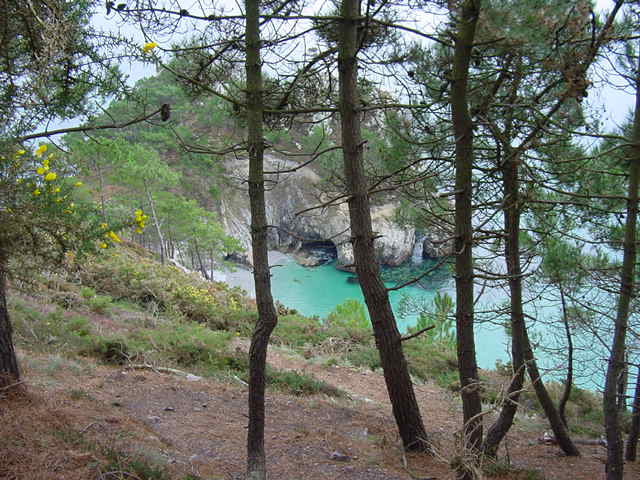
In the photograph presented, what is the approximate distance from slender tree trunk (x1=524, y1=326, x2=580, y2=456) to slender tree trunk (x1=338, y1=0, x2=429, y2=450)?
4.28ft

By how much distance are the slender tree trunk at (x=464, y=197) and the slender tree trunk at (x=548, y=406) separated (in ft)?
3.07

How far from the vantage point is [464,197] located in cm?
411

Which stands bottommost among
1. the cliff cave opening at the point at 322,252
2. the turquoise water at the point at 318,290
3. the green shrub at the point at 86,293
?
the green shrub at the point at 86,293

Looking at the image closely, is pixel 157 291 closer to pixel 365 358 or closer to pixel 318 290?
pixel 365 358

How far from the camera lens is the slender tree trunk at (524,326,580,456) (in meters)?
5.12

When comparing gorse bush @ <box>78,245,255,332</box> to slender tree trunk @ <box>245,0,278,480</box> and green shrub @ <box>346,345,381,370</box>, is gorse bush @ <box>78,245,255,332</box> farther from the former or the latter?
slender tree trunk @ <box>245,0,278,480</box>

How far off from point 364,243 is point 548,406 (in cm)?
283

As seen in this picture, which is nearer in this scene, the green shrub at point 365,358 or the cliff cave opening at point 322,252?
the green shrub at point 365,358

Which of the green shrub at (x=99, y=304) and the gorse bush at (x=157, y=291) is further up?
the gorse bush at (x=157, y=291)

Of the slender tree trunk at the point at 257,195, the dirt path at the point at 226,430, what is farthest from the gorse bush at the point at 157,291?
the slender tree trunk at the point at 257,195

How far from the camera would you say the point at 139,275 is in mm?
11281

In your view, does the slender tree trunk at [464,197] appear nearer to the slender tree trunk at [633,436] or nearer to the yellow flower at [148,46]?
the yellow flower at [148,46]

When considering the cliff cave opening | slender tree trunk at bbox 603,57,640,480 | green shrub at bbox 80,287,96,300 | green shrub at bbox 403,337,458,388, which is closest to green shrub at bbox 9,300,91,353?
green shrub at bbox 80,287,96,300

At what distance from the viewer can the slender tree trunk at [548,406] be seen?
5121 mm
